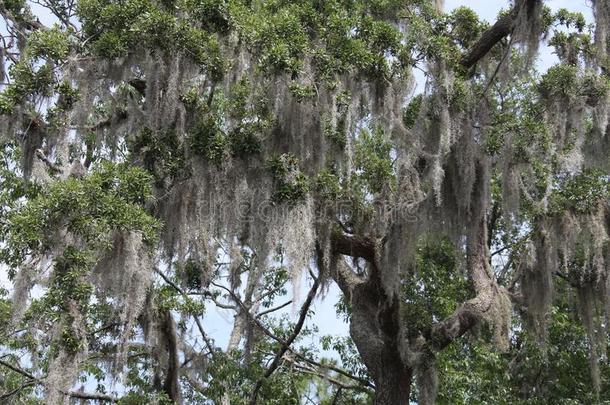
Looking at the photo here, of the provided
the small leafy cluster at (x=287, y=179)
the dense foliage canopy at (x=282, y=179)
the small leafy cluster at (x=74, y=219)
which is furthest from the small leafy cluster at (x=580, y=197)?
the small leafy cluster at (x=74, y=219)

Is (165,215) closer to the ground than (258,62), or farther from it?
closer to the ground

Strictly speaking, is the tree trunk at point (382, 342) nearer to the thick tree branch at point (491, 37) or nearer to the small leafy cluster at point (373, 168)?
the small leafy cluster at point (373, 168)

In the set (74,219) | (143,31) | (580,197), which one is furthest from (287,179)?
(580,197)

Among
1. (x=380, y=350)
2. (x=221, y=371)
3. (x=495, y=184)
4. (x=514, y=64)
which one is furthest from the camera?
(x=495, y=184)

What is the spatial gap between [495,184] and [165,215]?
6006mm

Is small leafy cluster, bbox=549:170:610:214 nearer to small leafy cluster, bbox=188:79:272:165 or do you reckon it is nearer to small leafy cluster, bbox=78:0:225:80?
small leafy cluster, bbox=188:79:272:165

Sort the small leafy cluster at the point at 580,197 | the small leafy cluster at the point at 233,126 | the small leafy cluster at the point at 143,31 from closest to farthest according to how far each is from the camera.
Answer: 1. the small leafy cluster at the point at 143,31
2. the small leafy cluster at the point at 233,126
3. the small leafy cluster at the point at 580,197

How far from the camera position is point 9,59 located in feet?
29.4

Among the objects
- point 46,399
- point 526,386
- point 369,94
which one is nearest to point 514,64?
point 369,94

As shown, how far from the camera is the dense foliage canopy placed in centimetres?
666

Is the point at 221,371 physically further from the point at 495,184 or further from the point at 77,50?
the point at 495,184

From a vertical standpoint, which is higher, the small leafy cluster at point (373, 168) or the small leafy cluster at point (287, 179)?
the small leafy cluster at point (373, 168)

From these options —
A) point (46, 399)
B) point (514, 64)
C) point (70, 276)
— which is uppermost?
point (514, 64)

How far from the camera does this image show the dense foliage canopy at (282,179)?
21.8 feet
